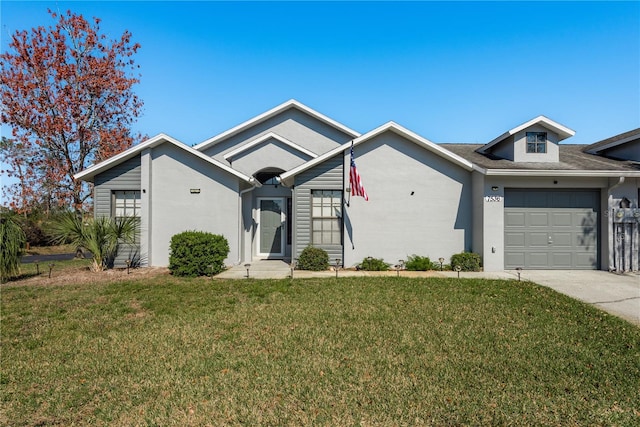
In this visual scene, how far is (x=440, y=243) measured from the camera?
11.8m

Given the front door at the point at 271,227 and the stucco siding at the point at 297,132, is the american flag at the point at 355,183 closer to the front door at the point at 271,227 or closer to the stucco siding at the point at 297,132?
the front door at the point at 271,227

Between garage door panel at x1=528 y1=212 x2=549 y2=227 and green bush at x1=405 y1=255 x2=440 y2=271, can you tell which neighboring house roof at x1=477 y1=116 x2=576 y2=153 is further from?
green bush at x1=405 y1=255 x2=440 y2=271

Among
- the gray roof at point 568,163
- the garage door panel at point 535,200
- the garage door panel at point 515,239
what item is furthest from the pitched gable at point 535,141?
the garage door panel at point 515,239

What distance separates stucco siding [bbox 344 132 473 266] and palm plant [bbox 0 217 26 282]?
10028 mm

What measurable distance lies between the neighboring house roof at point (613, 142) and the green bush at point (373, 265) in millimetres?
10241

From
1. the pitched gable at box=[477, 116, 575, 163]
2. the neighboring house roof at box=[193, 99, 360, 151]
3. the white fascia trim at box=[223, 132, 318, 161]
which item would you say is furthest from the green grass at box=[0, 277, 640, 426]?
the neighboring house roof at box=[193, 99, 360, 151]

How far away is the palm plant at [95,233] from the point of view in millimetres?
10719

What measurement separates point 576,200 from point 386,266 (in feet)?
22.4

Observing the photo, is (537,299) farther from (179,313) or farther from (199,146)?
(199,146)

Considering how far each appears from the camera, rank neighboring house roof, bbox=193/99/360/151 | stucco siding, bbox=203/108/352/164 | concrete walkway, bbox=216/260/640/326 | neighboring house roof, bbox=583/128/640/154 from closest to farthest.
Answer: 1. concrete walkway, bbox=216/260/640/326
2. neighboring house roof, bbox=583/128/640/154
3. neighboring house roof, bbox=193/99/360/151
4. stucco siding, bbox=203/108/352/164

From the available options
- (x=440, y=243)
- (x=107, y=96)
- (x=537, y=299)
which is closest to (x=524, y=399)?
(x=537, y=299)

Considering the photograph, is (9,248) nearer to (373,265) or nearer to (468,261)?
(373,265)

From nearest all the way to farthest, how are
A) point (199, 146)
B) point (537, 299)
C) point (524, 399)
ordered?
point (524, 399)
point (537, 299)
point (199, 146)

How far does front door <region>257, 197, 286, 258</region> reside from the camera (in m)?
14.5
